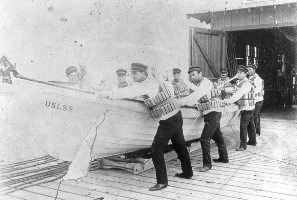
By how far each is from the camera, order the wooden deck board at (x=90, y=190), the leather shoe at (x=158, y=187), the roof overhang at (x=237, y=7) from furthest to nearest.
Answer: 1. the roof overhang at (x=237, y=7)
2. the leather shoe at (x=158, y=187)
3. the wooden deck board at (x=90, y=190)

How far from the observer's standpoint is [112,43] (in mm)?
12055

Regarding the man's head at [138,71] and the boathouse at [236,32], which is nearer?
the man's head at [138,71]

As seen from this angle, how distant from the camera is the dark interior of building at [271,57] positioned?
1066 centimetres

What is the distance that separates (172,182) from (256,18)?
627 centimetres

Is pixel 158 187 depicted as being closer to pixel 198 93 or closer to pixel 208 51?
pixel 198 93

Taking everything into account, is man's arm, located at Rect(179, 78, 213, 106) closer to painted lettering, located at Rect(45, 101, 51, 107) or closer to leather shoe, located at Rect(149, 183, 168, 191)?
leather shoe, located at Rect(149, 183, 168, 191)

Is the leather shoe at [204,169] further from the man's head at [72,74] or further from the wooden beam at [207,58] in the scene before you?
the wooden beam at [207,58]

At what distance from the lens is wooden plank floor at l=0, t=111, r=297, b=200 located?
3.65m

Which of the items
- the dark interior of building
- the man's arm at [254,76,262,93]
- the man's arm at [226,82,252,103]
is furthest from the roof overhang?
the man's arm at [226,82,252,103]

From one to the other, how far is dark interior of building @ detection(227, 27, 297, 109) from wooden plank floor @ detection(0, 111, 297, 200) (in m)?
5.35

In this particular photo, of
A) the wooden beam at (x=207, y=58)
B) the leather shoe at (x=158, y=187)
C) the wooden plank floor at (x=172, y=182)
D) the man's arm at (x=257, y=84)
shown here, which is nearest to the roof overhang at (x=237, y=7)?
the wooden beam at (x=207, y=58)

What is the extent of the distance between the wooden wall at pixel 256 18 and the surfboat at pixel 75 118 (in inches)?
219

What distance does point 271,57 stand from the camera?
13.6 m

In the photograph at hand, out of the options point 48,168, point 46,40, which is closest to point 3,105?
point 46,40
